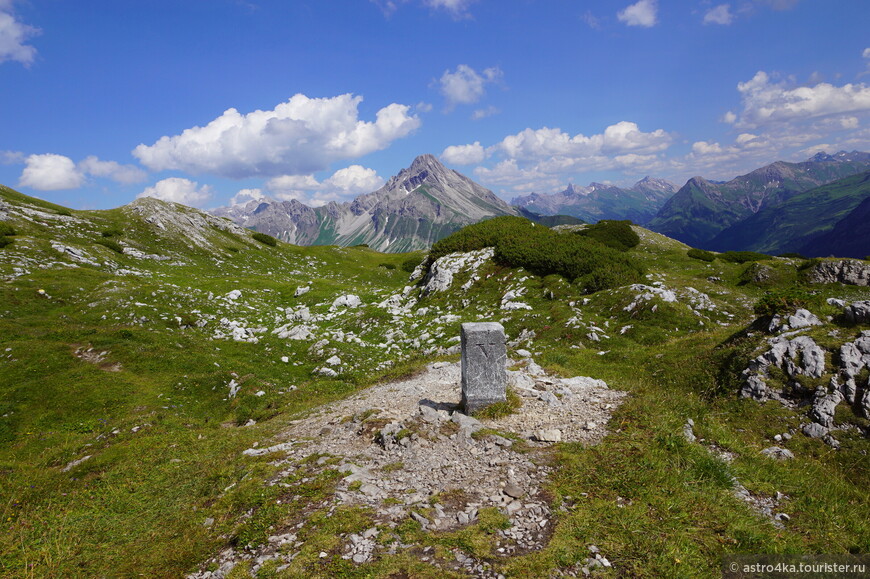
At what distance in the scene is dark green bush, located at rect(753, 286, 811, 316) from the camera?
1423 cm

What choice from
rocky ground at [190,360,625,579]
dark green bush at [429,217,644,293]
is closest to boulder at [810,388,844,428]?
rocky ground at [190,360,625,579]

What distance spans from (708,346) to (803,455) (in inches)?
260

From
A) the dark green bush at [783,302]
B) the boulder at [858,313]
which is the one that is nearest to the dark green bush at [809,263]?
the dark green bush at [783,302]

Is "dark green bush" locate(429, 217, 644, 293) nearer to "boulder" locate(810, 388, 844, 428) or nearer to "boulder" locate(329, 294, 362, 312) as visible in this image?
"boulder" locate(329, 294, 362, 312)

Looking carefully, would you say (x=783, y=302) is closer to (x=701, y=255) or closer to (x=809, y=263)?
(x=809, y=263)

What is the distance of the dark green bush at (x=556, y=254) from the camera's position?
27047 millimetres

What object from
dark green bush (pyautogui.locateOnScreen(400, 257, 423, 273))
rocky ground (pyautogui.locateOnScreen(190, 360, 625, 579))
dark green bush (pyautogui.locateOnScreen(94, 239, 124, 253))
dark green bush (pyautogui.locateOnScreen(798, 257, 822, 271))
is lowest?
rocky ground (pyautogui.locateOnScreen(190, 360, 625, 579))

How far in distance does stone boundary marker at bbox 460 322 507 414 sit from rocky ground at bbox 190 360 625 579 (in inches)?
28.1

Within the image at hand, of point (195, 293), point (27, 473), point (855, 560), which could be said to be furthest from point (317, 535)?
point (195, 293)

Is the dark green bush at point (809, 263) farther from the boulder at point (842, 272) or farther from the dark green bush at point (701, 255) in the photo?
the dark green bush at point (701, 255)

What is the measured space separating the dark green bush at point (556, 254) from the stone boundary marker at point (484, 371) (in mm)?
17215

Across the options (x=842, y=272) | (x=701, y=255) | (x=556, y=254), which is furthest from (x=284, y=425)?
(x=701, y=255)

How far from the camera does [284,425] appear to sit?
13.7 meters

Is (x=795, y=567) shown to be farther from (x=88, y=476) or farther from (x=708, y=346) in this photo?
(x=88, y=476)
